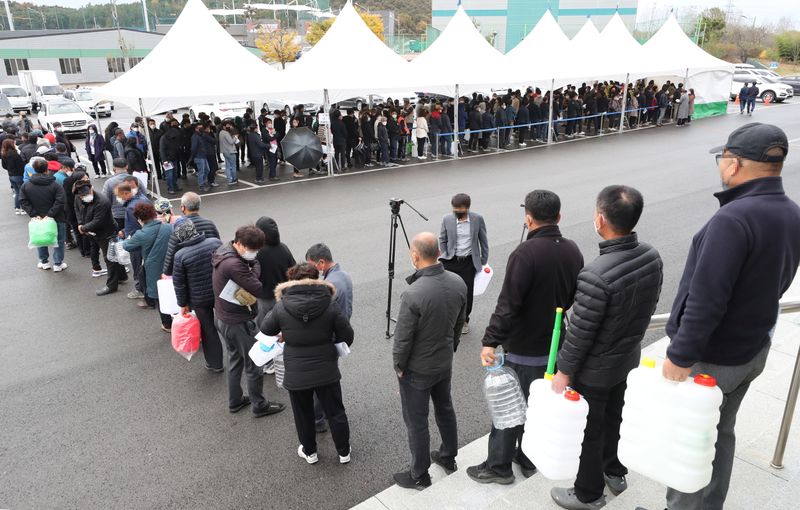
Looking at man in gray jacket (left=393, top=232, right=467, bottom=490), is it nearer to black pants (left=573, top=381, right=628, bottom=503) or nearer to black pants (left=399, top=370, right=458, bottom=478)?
black pants (left=399, top=370, right=458, bottom=478)

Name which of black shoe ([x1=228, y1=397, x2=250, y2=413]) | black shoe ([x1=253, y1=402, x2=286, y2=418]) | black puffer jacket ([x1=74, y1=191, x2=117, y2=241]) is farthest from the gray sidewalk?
black puffer jacket ([x1=74, y1=191, x2=117, y2=241])

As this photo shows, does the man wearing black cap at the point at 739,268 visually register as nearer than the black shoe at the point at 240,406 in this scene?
Yes

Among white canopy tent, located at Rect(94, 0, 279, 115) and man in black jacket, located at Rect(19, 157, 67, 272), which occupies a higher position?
white canopy tent, located at Rect(94, 0, 279, 115)

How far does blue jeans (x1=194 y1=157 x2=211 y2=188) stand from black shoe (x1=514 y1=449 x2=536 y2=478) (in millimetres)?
12689

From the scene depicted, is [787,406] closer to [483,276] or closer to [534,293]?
[534,293]

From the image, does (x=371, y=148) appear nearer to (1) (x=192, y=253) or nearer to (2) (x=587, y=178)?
(2) (x=587, y=178)

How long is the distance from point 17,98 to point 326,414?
39053 millimetres

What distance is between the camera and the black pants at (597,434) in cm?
323

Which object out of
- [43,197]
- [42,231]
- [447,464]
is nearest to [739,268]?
[447,464]

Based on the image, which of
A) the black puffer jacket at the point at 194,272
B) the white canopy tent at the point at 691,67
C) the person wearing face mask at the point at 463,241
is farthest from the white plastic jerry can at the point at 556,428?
the white canopy tent at the point at 691,67

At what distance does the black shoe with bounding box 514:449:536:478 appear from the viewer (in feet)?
12.7

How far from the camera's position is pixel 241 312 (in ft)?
16.1

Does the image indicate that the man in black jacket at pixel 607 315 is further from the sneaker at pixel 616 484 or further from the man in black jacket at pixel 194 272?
the man in black jacket at pixel 194 272

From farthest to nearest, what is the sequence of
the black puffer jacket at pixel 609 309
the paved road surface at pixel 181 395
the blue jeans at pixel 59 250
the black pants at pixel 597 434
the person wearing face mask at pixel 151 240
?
the blue jeans at pixel 59 250
the person wearing face mask at pixel 151 240
the paved road surface at pixel 181 395
the black pants at pixel 597 434
the black puffer jacket at pixel 609 309
